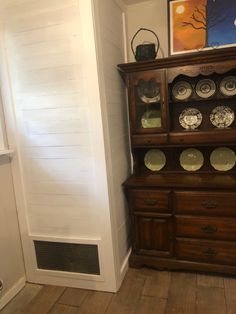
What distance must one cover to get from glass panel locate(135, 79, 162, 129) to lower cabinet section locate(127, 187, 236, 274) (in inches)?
21.5

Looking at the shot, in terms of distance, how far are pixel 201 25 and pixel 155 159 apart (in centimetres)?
116

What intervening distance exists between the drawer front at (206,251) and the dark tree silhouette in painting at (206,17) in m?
1.57

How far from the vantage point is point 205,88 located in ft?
6.88

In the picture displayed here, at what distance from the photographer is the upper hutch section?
188 cm

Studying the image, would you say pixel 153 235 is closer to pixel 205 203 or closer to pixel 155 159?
pixel 205 203

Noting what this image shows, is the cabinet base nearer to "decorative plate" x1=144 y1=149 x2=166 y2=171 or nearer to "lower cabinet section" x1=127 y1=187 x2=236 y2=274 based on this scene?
"lower cabinet section" x1=127 y1=187 x2=236 y2=274

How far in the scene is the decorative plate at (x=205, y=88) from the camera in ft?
6.81

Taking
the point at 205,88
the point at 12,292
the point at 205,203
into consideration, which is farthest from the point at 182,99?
the point at 12,292

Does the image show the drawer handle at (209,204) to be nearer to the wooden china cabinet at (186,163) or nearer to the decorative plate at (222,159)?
the wooden china cabinet at (186,163)

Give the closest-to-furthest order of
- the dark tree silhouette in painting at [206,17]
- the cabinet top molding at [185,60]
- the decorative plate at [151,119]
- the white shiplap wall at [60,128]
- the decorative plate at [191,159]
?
the white shiplap wall at [60,128] < the cabinet top molding at [185,60] < the dark tree silhouette in painting at [206,17] < the decorative plate at [151,119] < the decorative plate at [191,159]

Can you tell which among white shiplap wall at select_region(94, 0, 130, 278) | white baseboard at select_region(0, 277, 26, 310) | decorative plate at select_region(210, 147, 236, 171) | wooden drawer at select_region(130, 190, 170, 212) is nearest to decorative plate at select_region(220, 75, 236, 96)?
decorative plate at select_region(210, 147, 236, 171)

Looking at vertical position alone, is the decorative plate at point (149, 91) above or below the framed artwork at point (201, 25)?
below

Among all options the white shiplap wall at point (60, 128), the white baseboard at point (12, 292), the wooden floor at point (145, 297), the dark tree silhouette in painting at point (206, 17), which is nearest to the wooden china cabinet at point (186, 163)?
the wooden floor at point (145, 297)

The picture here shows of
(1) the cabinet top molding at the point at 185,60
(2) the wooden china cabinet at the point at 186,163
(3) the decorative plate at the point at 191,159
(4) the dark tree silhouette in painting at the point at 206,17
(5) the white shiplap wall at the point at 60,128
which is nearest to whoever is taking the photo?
(5) the white shiplap wall at the point at 60,128
